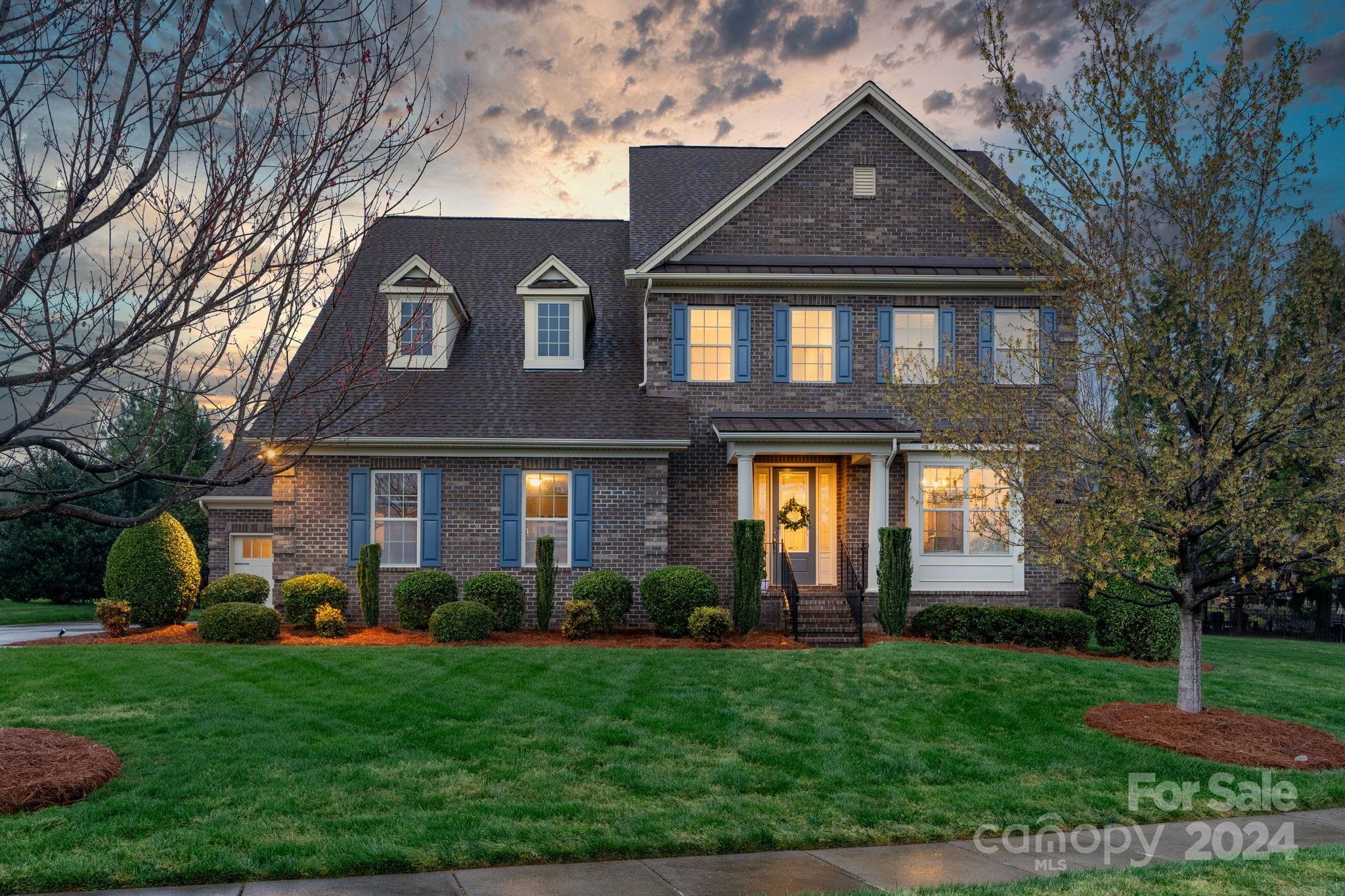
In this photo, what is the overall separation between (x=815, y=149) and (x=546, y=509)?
356 inches

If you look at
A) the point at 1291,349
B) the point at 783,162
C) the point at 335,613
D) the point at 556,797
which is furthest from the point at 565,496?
the point at 1291,349

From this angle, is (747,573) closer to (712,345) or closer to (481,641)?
(481,641)

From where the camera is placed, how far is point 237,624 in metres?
15.4

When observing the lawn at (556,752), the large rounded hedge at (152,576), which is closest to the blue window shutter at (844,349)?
the lawn at (556,752)

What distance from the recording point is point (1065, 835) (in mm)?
7062

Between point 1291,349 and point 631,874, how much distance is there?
925 centimetres

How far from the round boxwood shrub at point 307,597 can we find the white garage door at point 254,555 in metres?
6.95

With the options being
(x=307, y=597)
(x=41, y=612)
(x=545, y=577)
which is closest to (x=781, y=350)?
(x=545, y=577)

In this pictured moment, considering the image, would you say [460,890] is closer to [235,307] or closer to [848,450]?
[235,307]

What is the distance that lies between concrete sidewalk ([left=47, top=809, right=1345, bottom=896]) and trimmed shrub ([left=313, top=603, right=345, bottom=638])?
1117cm

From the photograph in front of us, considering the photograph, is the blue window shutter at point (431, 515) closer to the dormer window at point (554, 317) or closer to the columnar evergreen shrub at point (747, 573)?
the dormer window at point (554, 317)

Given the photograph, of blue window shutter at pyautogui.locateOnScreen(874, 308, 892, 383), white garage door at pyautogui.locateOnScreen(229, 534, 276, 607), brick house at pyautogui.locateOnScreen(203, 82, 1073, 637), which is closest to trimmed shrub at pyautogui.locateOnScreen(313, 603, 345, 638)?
brick house at pyautogui.locateOnScreen(203, 82, 1073, 637)

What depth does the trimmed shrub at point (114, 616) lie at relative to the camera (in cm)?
1712

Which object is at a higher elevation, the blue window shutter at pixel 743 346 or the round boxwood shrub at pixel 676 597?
the blue window shutter at pixel 743 346
